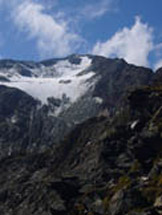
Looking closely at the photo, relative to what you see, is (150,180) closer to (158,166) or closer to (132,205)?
(158,166)

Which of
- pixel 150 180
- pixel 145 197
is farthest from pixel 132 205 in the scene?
pixel 150 180

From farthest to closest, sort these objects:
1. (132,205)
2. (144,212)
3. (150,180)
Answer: (150,180), (132,205), (144,212)

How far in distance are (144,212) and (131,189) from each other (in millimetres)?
21829

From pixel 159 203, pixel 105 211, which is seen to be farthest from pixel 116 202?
pixel 159 203

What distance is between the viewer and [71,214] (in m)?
196

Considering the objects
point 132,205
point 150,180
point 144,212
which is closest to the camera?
point 144,212

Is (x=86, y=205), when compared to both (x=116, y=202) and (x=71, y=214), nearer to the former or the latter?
(x=71, y=214)

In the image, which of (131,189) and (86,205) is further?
(86,205)

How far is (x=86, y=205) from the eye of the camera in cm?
19950

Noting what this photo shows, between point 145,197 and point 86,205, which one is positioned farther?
point 86,205

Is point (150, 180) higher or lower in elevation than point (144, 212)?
higher

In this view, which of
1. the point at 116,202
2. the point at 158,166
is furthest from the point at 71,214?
the point at 158,166

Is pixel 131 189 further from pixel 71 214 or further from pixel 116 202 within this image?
pixel 71 214

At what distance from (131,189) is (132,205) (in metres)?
7.61
